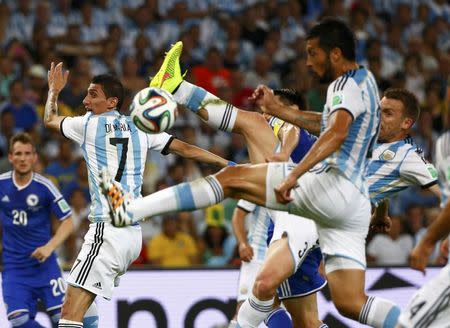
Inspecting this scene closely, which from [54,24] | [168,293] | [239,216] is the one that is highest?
[54,24]

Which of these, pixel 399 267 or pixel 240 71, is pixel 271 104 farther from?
pixel 240 71

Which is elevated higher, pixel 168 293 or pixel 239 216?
pixel 239 216

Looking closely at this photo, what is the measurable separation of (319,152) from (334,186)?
332mm

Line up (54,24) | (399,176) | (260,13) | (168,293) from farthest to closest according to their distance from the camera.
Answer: (260,13)
(54,24)
(168,293)
(399,176)

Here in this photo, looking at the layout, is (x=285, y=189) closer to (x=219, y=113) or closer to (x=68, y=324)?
(x=219, y=113)

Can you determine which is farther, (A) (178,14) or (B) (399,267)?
(A) (178,14)

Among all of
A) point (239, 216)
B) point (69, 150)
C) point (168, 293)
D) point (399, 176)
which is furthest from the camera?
point (69, 150)

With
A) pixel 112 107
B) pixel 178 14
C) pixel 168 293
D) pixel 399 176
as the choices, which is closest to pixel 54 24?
pixel 178 14

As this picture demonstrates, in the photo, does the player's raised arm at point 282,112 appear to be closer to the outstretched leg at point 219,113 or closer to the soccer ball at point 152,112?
the soccer ball at point 152,112

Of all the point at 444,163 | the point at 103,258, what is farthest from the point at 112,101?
the point at 444,163

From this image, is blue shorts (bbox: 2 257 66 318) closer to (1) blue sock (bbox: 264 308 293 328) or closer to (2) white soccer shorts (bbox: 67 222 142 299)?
(2) white soccer shorts (bbox: 67 222 142 299)

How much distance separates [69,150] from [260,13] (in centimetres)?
474

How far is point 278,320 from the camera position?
8.72 meters

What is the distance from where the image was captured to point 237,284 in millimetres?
10742
